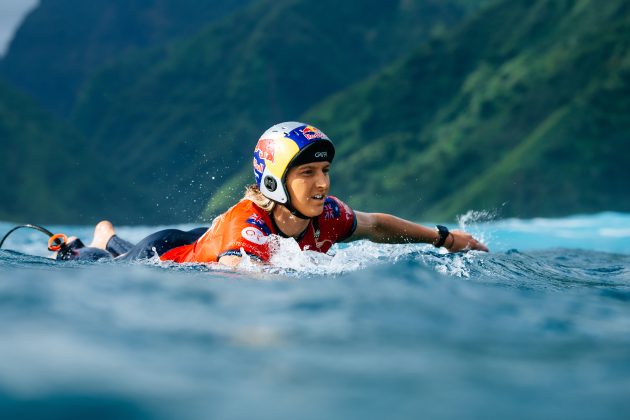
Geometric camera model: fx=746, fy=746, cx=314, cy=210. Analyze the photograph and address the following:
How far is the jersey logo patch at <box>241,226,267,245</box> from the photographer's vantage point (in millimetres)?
5461

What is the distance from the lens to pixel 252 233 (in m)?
5.51

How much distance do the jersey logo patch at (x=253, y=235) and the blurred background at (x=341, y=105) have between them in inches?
103

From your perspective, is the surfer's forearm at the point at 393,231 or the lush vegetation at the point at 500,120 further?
the lush vegetation at the point at 500,120

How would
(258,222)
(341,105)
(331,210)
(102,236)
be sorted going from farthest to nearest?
(341,105) → (102,236) → (331,210) → (258,222)

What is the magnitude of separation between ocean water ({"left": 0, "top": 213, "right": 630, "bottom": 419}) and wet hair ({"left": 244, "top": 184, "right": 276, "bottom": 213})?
1098mm

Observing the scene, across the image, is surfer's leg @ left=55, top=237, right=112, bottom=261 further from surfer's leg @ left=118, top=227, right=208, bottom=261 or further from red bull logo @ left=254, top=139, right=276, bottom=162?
red bull logo @ left=254, top=139, right=276, bottom=162

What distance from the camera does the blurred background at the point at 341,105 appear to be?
46.8 m

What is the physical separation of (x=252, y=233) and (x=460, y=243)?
2.41m

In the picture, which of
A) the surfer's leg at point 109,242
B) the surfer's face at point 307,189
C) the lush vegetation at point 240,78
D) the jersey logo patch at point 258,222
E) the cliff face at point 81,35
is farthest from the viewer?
the cliff face at point 81,35

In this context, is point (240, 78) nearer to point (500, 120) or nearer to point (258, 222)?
point (500, 120)

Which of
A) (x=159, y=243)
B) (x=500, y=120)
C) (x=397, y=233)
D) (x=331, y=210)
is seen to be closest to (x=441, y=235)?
(x=397, y=233)

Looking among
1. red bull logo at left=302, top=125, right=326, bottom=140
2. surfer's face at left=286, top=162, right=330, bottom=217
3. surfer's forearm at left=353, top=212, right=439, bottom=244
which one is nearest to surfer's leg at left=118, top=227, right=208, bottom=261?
surfer's face at left=286, top=162, right=330, bottom=217

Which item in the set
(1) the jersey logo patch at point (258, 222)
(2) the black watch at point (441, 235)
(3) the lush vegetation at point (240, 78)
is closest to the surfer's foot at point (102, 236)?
(1) the jersey logo patch at point (258, 222)

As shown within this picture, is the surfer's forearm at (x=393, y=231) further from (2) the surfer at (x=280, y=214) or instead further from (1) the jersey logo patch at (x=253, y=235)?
(1) the jersey logo patch at (x=253, y=235)
